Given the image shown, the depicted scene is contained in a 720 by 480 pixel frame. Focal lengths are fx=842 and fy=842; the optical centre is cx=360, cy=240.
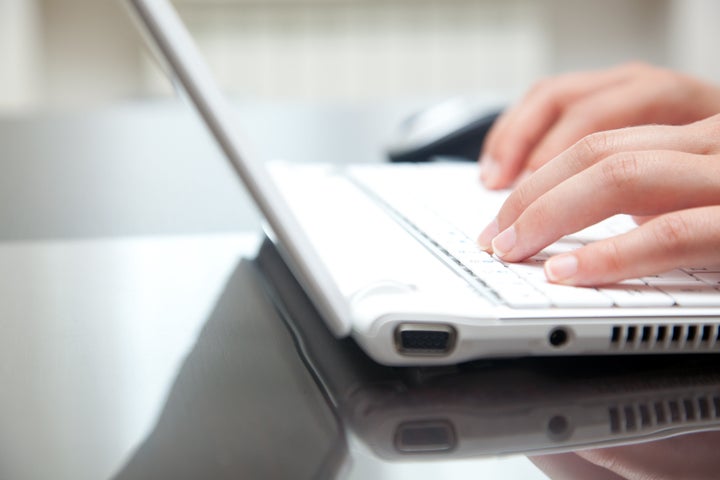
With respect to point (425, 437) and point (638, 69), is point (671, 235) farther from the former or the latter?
point (638, 69)

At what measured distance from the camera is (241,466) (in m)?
0.24

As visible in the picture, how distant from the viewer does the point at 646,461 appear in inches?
10.1

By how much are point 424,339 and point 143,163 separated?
59 centimetres

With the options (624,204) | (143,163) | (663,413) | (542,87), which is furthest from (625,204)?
(143,163)

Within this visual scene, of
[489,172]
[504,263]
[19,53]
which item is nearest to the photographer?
[504,263]

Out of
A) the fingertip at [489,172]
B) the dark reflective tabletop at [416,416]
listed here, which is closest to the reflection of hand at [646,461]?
the dark reflective tabletop at [416,416]

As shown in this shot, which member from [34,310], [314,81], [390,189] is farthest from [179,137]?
[314,81]

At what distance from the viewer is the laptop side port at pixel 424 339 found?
0.29 metres

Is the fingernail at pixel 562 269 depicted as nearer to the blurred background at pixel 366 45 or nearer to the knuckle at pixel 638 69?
the knuckle at pixel 638 69

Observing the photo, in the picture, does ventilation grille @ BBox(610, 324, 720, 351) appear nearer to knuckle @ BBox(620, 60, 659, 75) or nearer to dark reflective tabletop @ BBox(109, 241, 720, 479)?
dark reflective tabletop @ BBox(109, 241, 720, 479)

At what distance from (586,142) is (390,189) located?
0.18m

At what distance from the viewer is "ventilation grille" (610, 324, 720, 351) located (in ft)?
1.00

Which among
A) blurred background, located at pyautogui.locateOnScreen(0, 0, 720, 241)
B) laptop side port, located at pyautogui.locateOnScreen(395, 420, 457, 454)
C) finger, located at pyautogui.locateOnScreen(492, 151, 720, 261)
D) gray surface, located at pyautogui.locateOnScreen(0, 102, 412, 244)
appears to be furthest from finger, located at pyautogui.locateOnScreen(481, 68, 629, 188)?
blurred background, located at pyautogui.locateOnScreen(0, 0, 720, 241)

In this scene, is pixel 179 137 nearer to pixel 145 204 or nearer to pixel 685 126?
pixel 145 204
